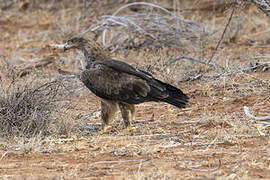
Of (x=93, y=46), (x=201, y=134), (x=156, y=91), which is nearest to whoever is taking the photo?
(x=201, y=134)

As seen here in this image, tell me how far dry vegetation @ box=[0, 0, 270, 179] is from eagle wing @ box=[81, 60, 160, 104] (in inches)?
16.6

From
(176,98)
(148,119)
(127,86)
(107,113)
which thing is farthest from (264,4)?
(107,113)

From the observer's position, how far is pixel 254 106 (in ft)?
22.4

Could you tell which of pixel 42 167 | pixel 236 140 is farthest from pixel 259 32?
pixel 42 167

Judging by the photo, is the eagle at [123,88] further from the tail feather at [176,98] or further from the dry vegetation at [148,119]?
the dry vegetation at [148,119]

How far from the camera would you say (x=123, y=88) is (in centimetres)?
617

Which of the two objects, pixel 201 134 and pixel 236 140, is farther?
pixel 201 134

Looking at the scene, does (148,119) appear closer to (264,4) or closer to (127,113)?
(127,113)

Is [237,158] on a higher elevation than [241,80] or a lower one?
higher

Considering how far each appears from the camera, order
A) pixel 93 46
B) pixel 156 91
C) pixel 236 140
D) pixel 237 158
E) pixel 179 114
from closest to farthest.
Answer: pixel 237 158, pixel 236 140, pixel 156 91, pixel 93 46, pixel 179 114

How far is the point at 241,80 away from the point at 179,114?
1750 mm

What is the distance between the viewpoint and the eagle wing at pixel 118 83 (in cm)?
613

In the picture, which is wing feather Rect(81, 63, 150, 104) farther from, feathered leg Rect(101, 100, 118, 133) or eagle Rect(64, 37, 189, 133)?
feathered leg Rect(101, 100, 118, 133)

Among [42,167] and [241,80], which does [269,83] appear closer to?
[241,80]
